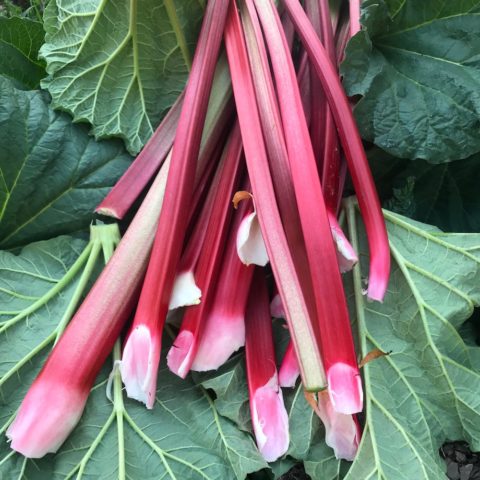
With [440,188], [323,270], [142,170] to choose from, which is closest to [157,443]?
[323,270]

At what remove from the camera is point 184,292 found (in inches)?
43.2

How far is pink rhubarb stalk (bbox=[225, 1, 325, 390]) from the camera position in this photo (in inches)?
37.0

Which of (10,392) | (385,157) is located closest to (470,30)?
(385,157)

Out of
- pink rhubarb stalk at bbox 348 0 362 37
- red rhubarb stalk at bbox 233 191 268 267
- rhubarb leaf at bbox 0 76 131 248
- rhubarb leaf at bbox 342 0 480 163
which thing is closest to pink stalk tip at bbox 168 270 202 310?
red rhubarb stalk at bbox 233 191 268 267

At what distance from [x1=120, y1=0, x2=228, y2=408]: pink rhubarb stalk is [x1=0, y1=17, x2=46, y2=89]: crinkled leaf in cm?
44

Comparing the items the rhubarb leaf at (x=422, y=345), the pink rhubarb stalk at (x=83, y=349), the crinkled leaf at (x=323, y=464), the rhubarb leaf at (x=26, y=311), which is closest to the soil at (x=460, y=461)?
the rhubarb leaf at (x=422, y=345)

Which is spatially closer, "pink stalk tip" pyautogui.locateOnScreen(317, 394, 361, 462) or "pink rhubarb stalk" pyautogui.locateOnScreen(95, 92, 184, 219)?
"pink stalk tip" pyautogui.locateOnScreen(317, 394, 361, 462)

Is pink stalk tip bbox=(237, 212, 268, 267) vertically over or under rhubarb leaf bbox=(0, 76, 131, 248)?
under

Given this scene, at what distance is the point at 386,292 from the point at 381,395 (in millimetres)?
216

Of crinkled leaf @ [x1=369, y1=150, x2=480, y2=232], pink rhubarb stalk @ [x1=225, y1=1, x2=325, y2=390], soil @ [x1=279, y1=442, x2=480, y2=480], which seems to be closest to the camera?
pink rhubarb stalk @ [x1=225, y1=1, x2=325, y2=390]

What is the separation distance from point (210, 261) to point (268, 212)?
18 centimetres

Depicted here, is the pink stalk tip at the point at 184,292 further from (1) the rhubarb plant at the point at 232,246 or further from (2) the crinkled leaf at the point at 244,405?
(2) the crinkled leaf at the point at 244,405

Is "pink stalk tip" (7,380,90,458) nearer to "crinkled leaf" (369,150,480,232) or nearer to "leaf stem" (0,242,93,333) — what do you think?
"leaf stem" (0,242,93,333)

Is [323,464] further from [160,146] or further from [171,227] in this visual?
[160,146]
